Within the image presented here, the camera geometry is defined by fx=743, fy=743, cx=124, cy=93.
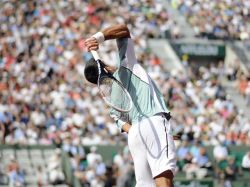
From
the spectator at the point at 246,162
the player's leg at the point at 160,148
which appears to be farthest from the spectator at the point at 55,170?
the player's leg at the point at 160,148

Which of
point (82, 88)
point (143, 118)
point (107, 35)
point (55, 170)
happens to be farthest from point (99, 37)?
point (82, 88)

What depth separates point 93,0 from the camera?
1051 inches

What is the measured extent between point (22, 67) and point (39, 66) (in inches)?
23.0

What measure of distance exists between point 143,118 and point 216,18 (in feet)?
77.6

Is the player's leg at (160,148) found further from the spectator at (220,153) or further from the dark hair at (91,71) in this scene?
the spectator at (220,153)

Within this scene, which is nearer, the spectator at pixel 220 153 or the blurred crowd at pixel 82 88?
the blurred crowd at pixel 82 88

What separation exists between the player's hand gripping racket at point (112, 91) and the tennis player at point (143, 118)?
7cm

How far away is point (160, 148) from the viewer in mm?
6254

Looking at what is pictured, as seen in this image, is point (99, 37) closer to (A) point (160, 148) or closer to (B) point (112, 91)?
(B) point (112, 91)

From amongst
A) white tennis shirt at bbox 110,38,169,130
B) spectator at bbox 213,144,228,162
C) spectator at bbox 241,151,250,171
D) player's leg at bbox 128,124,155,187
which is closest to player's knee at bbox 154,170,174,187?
player's leg at bbox 128,124,155,187

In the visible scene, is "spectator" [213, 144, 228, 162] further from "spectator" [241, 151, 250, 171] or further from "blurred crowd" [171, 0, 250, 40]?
"blurred crowd" [171, 0, 250, 40]

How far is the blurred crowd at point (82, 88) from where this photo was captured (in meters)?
17.9

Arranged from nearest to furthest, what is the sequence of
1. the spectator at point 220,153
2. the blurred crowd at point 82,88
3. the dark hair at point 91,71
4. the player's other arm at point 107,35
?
the player's other arm at point 107,35
the dark hair at point 91,71
the blurred crowd at point 82,88
the spectator at point 220,153

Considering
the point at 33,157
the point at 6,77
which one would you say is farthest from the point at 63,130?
the point at 6,77
